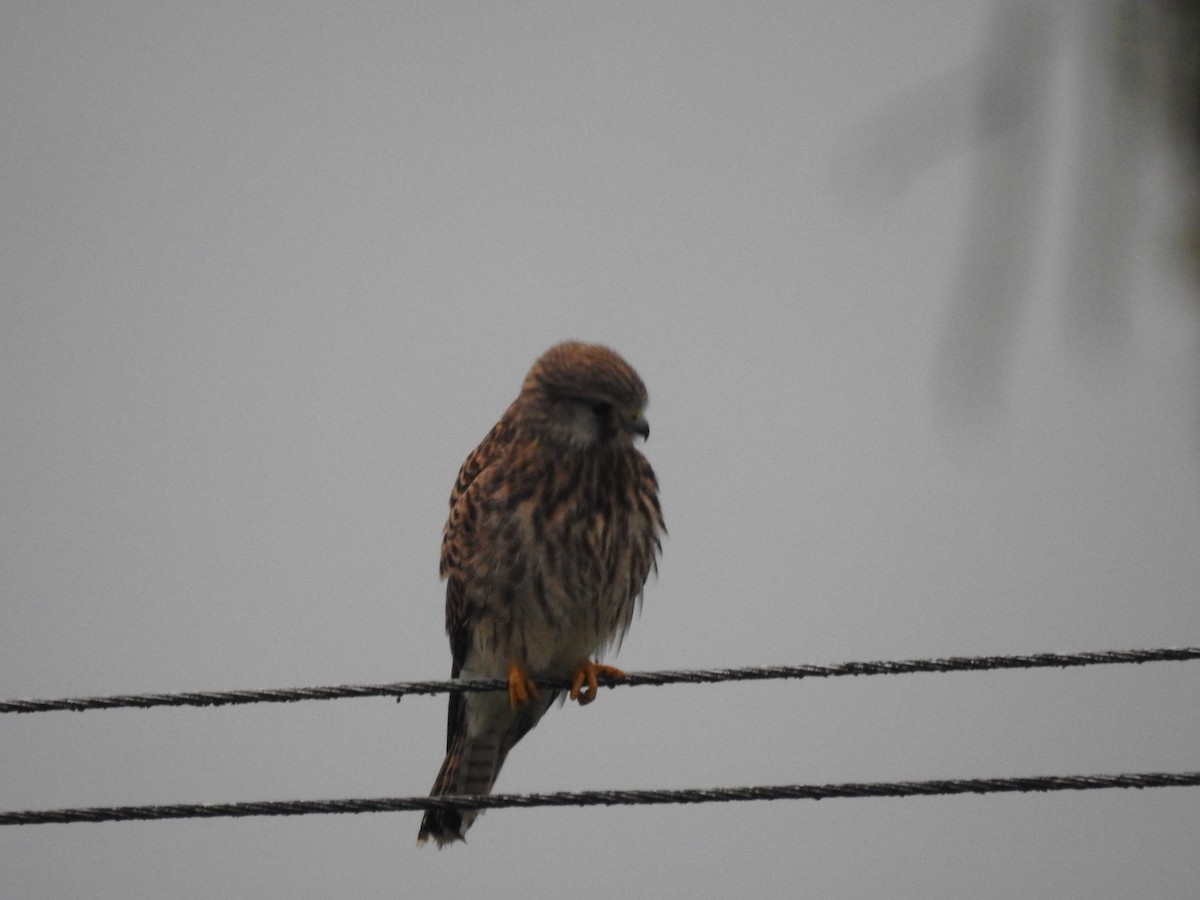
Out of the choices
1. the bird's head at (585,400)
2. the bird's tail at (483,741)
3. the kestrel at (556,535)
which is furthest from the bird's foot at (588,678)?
the bird's head at (585,400)

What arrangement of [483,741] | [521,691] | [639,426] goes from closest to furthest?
1. [521,691]
2. [639,426]
3. [483,741]

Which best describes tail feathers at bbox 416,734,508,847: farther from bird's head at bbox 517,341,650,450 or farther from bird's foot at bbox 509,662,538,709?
bird's head at bbox 517,341,650,450

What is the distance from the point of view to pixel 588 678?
→ 5457mm

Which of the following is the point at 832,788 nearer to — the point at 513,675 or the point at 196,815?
the point at 196,815

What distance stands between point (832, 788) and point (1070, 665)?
25.7 inches

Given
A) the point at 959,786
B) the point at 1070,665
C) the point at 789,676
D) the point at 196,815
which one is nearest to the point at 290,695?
the point at 196,815

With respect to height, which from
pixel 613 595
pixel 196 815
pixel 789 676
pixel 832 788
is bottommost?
pixel 196 815

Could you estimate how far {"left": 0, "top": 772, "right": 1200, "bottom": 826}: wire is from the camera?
3176 mm

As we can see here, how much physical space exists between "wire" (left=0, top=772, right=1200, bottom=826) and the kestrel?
71.2 inches

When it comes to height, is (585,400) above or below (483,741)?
above

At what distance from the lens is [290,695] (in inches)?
143

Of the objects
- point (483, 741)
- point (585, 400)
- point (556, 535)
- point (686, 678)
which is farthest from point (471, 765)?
point (686, 678)

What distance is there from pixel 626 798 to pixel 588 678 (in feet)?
6.71

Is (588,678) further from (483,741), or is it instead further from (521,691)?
(483,741)
